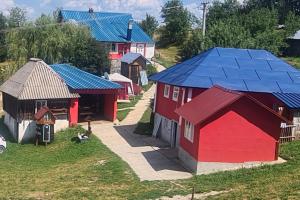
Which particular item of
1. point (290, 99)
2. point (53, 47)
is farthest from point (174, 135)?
point (53, 47)

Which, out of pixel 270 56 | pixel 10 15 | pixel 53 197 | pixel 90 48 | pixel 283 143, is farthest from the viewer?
pixel 10 15

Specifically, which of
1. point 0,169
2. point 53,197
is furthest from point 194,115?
point 0,169

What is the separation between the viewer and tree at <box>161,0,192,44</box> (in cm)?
7619

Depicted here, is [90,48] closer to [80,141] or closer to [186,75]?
[80,141]

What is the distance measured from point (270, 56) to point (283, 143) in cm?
665

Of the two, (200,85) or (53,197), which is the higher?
(200,85)

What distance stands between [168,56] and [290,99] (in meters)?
44.6

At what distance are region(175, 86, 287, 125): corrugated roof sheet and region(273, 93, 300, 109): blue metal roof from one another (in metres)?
2.81

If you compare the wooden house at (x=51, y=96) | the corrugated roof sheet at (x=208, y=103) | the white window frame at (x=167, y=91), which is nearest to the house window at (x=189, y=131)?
the corrugated roof sheet at (x=208, y=103)

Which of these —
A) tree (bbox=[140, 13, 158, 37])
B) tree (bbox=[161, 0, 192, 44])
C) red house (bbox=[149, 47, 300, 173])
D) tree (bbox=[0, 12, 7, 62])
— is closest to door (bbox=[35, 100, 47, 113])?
red house (bbox=[149, 47, 300, 173])

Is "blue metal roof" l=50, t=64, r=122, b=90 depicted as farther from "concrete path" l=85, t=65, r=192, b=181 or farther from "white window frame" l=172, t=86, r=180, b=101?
"white window frame" l=172, t=86, r=180, b=101

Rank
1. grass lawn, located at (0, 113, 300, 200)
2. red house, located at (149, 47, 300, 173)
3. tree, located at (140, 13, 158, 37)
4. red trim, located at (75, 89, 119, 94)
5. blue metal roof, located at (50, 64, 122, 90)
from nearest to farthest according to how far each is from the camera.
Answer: grass lawn, located at (0, 113, 300, 200) → red house, located at (149, 47, 300, 173) → red trim, located at (75, 89, 119, 94) → blue metal roof, located at (50, 64, 122, 90) → tree, located at (140, 13, 158, 37)

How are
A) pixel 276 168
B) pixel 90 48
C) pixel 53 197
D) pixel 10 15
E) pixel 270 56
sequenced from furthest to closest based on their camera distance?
pixel 10 15 → pixel 90 48 → pixel 270 56 → pixel 276 168 → pixel 53 197

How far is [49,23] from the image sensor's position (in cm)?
5144
